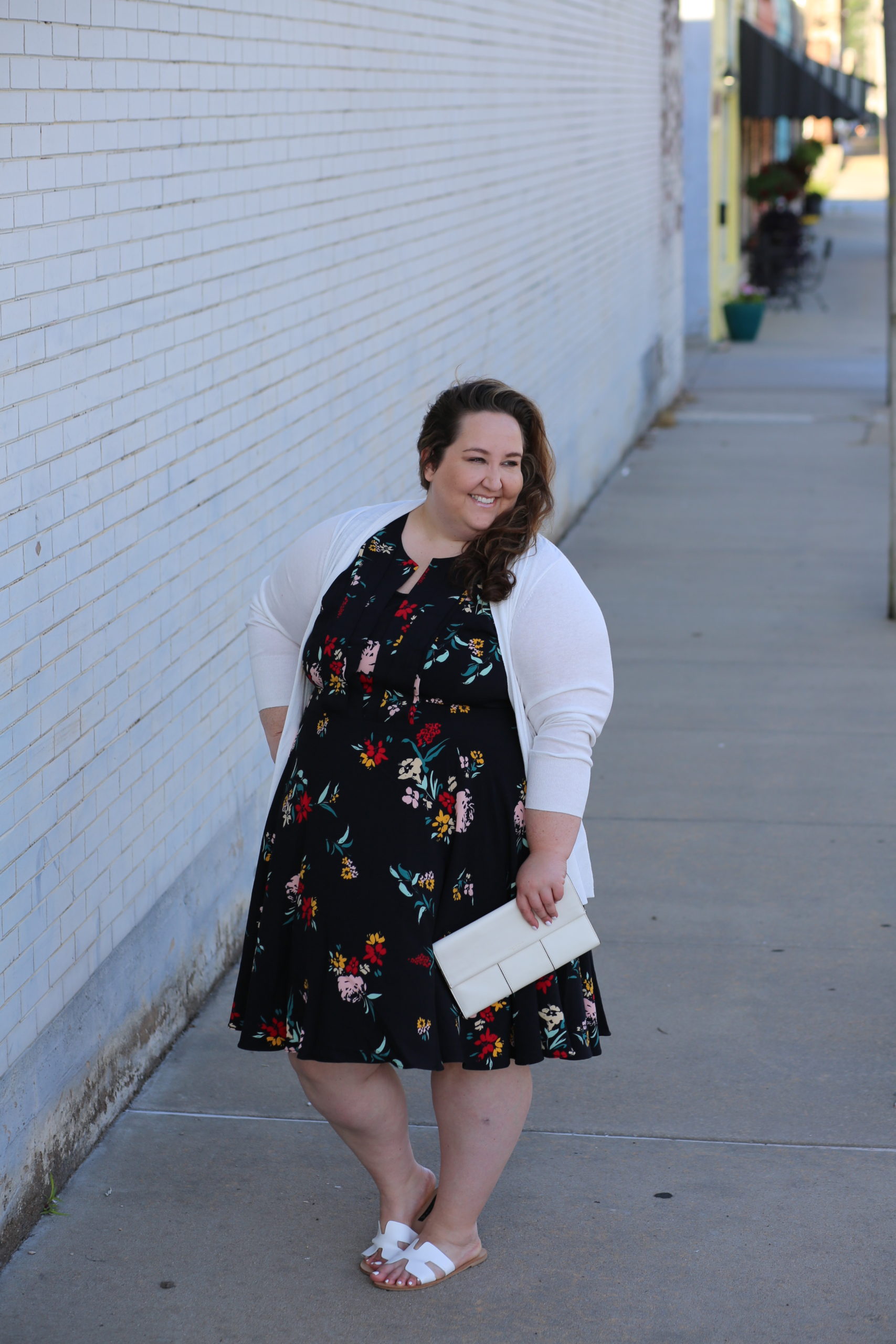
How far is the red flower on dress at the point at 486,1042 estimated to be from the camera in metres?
3.03

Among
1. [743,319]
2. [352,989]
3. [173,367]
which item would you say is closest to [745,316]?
[743,319]

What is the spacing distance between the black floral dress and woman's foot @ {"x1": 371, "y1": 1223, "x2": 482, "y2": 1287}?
0.46 meters

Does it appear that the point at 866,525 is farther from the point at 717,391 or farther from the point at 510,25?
the point at 717,391

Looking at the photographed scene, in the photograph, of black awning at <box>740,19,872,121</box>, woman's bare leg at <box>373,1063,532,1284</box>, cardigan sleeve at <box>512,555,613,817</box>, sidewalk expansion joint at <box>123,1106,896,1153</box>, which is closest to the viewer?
cardigan sleeve at <box>512,555,613,817</box>

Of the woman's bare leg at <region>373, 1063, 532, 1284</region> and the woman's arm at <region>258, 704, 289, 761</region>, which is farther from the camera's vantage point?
the woman's arm at <region>258, 704, 289, 761</region>

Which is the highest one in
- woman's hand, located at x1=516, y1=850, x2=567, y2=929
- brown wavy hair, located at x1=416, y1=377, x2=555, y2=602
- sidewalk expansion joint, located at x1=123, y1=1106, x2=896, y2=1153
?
brown wavy hair, located at x1=416, y1=377, x2=555, y2=602

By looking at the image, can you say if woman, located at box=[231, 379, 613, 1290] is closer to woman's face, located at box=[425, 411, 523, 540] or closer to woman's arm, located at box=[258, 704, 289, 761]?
woman's face, located at box=[425, 411, 523, 540]

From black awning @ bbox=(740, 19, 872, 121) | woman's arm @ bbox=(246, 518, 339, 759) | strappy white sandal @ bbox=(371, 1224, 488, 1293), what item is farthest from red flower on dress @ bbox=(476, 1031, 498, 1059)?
black awning @ bbox=(740, 19, 872, 121)

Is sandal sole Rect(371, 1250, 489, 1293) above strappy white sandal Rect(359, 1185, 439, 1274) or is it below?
below

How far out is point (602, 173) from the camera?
1175 centimetres

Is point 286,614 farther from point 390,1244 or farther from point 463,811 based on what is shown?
point 390,1244

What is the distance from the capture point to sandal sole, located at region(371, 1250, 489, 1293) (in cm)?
321

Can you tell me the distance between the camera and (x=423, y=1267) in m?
3.21

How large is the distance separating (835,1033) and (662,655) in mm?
3769
